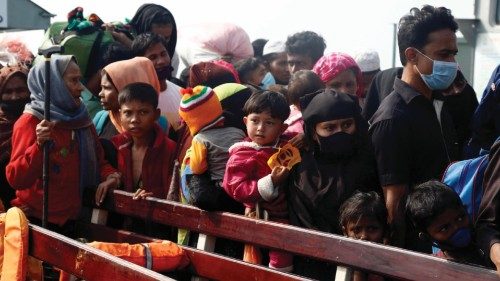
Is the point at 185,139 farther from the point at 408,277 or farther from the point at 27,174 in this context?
the point at 408,277

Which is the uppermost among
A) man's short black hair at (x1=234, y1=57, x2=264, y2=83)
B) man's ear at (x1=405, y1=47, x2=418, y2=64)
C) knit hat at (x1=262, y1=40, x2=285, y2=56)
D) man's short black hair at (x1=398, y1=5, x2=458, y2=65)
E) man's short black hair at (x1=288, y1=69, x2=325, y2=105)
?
man's short black hair at (x1=398, y1=5, x2=458, y2=65)

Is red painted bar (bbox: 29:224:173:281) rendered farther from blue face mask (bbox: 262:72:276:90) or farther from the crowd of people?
blue face mask (bbox: 262:72:276:90)

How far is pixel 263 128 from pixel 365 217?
0.77 m

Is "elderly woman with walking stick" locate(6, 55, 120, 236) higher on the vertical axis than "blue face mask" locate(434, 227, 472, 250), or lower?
lower

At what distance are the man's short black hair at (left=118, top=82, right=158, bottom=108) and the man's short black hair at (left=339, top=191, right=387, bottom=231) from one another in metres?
1.71

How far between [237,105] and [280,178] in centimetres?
90

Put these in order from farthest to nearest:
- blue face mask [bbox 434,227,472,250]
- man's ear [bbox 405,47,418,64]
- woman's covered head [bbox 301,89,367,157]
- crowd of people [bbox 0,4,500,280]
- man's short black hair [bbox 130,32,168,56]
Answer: man's short black hair [bbox 130,32,168,56], man's ear [bbox 405,47,418,64], woman's covered head [bbox 301,89,367,157], crowd of people [bbox 0,4,500,280], blue face mask [bbox 434,227,472,250]

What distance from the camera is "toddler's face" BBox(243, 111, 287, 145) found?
4.36m

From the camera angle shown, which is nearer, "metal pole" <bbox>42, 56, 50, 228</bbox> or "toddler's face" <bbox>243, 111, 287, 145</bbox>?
"toddler's face" <bbox>243, 111, 287, 145</bbox>

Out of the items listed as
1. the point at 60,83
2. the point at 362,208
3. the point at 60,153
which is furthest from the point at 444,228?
the point at 60,83

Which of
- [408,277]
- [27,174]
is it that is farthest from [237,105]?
[408,277]

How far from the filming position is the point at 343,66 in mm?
5426

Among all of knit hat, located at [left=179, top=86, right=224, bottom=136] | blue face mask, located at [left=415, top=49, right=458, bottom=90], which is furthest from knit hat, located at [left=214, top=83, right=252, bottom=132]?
blue face mask, located at [left=415, top=49, right=458, bottom=90]

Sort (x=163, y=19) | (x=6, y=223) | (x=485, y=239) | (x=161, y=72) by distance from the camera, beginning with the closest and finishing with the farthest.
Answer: (x=485, y=239) → (x=6, y=223) → (x=161, y=72) → (x=163, y=19)
